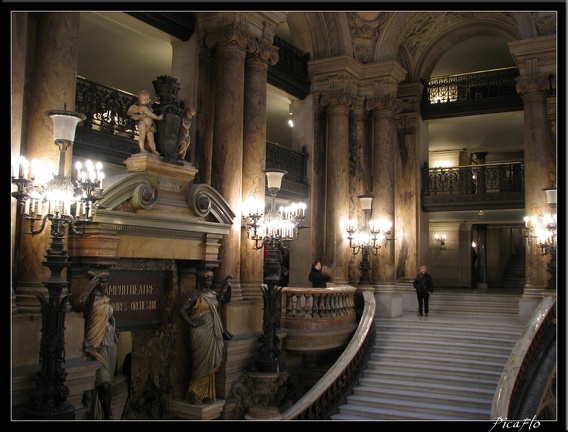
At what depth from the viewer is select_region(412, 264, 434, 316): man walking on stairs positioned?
15.6 meters

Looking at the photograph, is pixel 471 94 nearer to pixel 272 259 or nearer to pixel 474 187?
pixel 474 187

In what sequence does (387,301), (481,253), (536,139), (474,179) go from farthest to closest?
(481,253) < (474,179) < (387,301) < (536,139)

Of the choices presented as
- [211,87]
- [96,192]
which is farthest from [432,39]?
[96,192]

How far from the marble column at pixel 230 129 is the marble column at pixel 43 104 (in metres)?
3.68

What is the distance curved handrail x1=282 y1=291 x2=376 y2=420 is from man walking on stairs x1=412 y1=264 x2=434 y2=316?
234cm

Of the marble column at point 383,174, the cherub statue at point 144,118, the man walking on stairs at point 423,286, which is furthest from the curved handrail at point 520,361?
the cherub statue at point 144,118

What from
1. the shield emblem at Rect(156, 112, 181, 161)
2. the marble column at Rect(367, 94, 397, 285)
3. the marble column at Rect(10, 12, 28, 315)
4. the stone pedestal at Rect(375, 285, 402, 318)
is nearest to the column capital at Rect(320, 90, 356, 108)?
the marble column at Rect(367, 94, 397, 285)

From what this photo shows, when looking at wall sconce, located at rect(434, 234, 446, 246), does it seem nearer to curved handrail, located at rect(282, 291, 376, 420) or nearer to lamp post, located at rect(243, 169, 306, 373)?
curved handrail, located at rect(282, 291, 376, 420)

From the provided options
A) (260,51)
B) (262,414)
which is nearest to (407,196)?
(260,51)

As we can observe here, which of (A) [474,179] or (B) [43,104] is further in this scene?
(A) [474,179]

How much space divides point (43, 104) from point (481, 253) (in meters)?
Answer: 20.6

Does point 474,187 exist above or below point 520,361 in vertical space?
above

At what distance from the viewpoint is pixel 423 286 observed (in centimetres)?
1570

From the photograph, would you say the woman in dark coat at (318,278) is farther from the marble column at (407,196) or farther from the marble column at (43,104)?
the marble column at (43,104)
